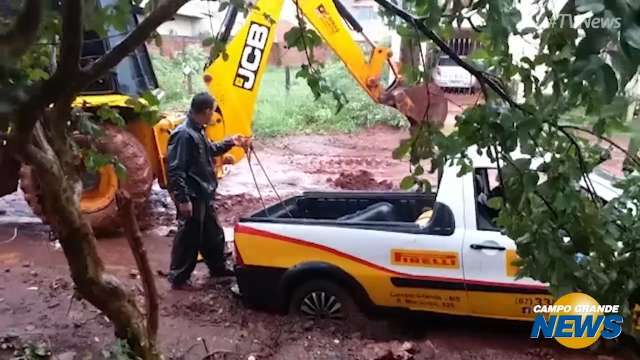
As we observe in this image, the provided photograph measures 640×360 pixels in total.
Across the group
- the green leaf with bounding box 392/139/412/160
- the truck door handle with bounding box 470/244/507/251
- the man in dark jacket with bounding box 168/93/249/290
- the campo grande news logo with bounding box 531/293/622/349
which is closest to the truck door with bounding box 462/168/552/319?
the truck door handle with bounding box 470/244/507/251

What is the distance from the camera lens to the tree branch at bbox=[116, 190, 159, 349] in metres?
3.07

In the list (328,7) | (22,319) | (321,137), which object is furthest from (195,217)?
(321,137)

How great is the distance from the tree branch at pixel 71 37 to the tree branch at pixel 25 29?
0.28 metres

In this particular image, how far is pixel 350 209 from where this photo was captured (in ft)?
19.1

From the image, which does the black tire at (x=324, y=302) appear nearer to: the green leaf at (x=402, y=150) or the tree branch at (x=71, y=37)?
the green leaf at (x=402, y=150)

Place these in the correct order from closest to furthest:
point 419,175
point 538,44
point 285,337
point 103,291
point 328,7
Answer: point 538,44 → point 419,175 → point 103,291 → point 285,337 → point 328,7

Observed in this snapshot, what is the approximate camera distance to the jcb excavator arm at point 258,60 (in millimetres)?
6676

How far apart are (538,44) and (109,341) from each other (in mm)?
3496

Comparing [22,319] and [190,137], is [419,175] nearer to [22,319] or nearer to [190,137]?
[190,137]

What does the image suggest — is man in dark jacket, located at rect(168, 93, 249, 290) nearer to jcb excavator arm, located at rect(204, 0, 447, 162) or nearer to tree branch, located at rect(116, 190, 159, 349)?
jcb excavator arm, located at rect(204, 0, 447, 162)

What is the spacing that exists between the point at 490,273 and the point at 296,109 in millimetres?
13264

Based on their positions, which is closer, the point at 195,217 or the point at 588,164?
the point at 588,164

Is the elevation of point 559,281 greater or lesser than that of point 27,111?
lesser

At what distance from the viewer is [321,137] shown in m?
16.0
